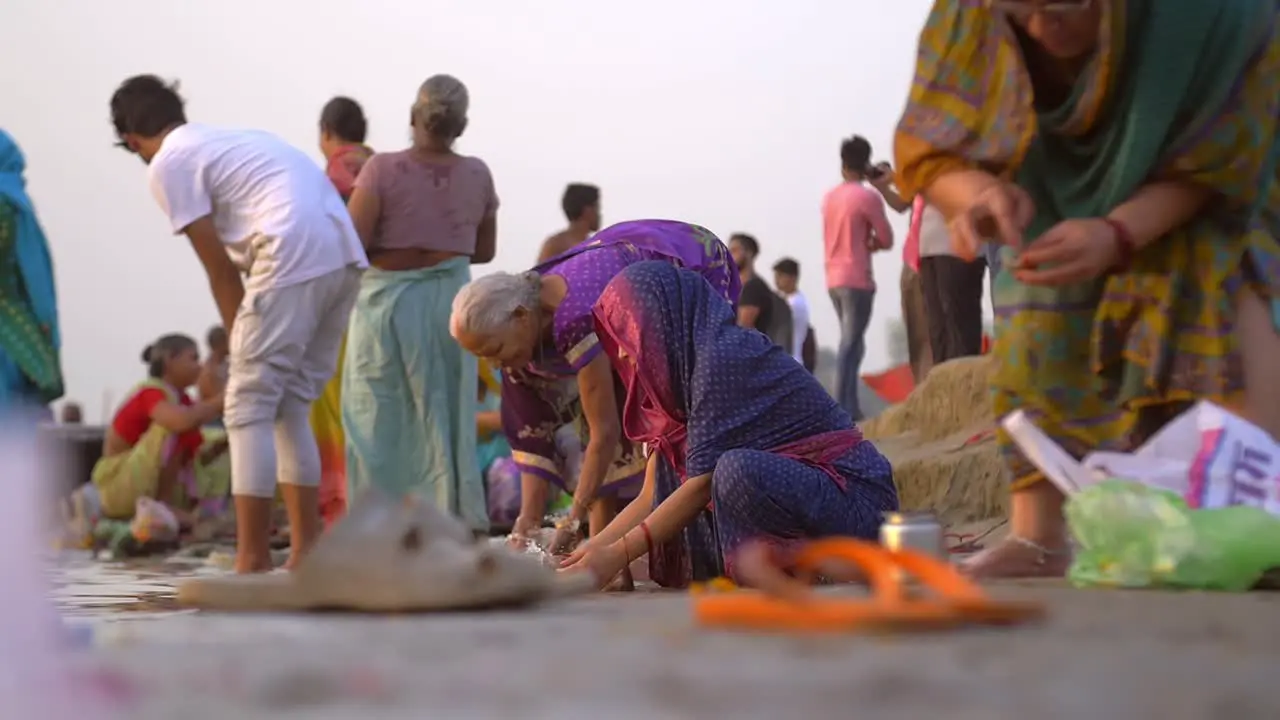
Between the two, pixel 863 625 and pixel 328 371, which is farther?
pixel 328 371

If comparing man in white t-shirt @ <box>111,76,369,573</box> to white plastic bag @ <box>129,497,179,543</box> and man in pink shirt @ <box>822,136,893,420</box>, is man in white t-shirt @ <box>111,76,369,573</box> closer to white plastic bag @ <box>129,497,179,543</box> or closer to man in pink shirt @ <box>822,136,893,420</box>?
white plastic bag @ <box>129,497,179,543</box>

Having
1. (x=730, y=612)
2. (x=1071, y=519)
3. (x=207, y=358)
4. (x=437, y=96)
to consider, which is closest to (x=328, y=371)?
(x=437, y=96)

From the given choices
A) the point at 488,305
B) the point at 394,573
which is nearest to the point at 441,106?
the point at 488,305

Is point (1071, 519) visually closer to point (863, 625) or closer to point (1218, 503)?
point (1218, 503)

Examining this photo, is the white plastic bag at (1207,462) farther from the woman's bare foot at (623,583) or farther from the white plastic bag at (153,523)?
the white plastic bag at (153,523)

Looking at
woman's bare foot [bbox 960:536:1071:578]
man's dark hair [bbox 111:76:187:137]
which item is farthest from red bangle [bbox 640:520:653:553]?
man's dark hair [bbox 111:76:187:137]

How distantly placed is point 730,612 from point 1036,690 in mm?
389

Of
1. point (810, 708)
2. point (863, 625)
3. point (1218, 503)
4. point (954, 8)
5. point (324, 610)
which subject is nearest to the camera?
point (810, 708)

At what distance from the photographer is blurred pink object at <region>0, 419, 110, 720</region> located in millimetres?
1297

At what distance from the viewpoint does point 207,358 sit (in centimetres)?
1063

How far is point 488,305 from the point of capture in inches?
153

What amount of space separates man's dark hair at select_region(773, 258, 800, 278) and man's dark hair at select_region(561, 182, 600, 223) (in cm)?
441

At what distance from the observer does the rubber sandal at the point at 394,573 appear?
1.82 m

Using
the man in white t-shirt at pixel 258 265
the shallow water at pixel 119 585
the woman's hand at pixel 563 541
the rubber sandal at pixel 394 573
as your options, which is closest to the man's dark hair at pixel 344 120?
the man in white t-shirt at pixel 258 265
